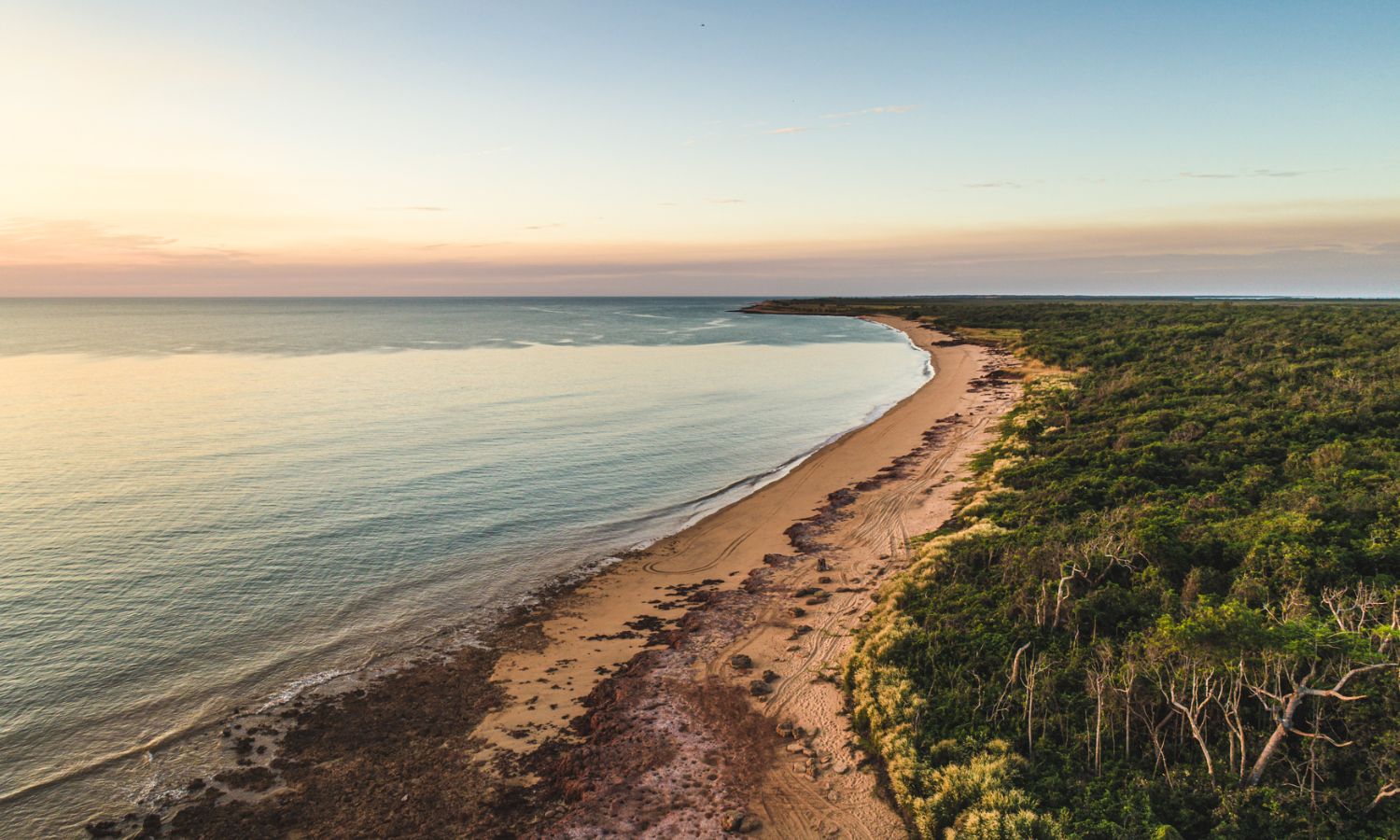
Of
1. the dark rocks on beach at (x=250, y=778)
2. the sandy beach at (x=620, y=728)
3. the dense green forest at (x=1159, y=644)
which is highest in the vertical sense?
the dense green forest at (x=1159, y=644)

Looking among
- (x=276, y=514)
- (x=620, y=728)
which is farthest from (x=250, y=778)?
(x=276, y=514)

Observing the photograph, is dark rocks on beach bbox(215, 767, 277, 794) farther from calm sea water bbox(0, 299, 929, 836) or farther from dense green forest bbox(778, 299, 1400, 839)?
dense green forest bbox(778, 299, 1400, 839)

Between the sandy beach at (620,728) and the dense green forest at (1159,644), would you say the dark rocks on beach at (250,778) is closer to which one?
the sandy beach at (620,728)

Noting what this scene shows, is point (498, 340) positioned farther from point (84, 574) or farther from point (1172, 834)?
point (1172, 834)

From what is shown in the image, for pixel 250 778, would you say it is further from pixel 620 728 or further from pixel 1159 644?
pixel 1159 644

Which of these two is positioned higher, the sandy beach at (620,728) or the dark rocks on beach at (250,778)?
the sandy beach at (620,728)

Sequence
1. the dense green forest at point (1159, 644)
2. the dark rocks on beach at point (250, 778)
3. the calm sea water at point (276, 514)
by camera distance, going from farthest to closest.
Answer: the calm sea water at point (276, 514)
the dark rocks on beach at point (250, 778)
the dense green forest at point (1159, 644)

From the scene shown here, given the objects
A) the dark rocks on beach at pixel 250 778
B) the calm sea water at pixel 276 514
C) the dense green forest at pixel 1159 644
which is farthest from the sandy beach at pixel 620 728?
the calm sea water at pixel 276 514
